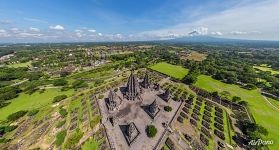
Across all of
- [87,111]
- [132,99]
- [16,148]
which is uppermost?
[132,99]

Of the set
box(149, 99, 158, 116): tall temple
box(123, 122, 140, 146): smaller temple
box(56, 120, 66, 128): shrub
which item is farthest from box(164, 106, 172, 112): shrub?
box(56, 120, 66, 128): shrub

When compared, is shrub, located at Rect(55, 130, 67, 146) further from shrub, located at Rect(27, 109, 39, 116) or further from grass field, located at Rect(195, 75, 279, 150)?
grass field, located at Rect(195, 75, 279, 150)

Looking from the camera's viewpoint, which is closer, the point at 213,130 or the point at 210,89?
the point at 213,130

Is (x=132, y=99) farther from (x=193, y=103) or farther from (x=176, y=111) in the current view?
(x=193, y=103)

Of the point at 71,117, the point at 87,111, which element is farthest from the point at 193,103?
the point at 71,117

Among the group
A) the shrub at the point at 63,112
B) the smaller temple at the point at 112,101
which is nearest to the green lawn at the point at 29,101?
the shrub at the point at 63,112

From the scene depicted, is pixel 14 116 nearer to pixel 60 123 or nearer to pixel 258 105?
pixel 60 123
